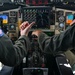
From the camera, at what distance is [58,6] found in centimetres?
344

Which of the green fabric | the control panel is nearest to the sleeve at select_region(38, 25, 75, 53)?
the control panel

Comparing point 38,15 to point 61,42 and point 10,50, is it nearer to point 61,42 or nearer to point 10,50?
point 61,42

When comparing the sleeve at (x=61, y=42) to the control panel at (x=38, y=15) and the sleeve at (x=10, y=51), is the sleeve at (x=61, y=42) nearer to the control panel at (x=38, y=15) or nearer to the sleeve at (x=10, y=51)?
the sleeve at (x=10, y=51)

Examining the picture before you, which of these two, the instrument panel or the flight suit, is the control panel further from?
the flight suit

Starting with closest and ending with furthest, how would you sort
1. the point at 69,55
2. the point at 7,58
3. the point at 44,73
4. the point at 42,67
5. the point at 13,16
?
the point at 7,58 < the point at 44,73 < the point at 42,67 < the point at 69,55 < the point at 13,16

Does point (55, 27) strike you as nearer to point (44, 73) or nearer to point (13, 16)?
point (13, 16)

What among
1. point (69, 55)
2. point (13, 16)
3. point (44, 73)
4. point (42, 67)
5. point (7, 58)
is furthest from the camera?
point (13, 16)

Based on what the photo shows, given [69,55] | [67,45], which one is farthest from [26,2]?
[67,45]

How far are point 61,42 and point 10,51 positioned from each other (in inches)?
13.8

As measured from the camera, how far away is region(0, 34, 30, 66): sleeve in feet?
4.91

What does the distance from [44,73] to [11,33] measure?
1179mm

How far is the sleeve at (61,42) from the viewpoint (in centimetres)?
161

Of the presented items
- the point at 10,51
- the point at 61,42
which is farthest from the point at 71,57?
the point at 10,51

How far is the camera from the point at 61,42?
1654 mm
